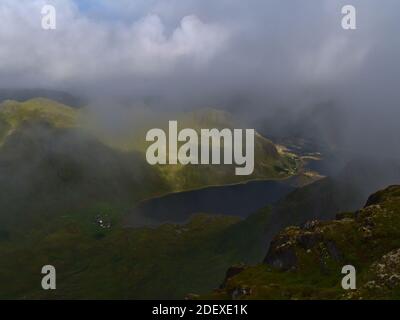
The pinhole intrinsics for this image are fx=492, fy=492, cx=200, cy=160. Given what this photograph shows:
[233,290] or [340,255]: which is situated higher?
[340,255]

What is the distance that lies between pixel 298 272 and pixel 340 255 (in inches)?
687
